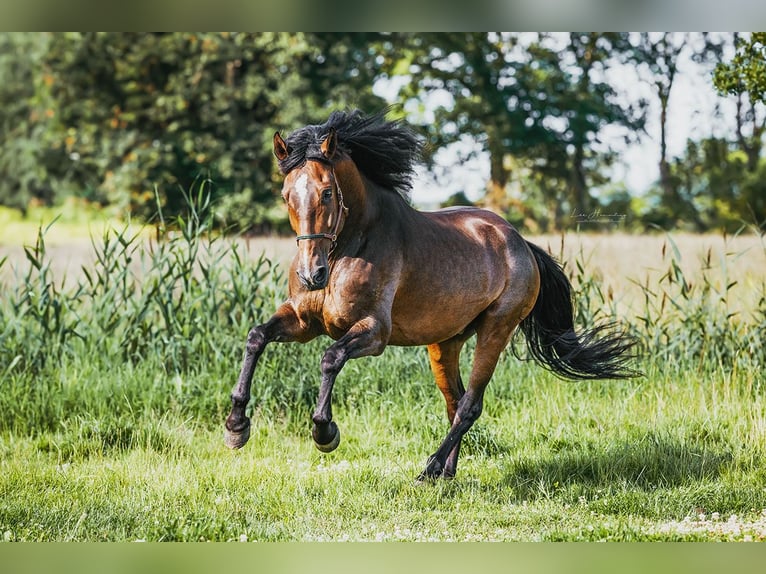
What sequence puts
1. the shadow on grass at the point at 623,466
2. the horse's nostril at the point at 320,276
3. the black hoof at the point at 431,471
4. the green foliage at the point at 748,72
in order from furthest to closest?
1. the green foliage at the point at 748,72
2. the shadow on grass at the point at 623,466
3. the black hoof at the point at 431,471
4. the horse's nostril at the point at 320,276

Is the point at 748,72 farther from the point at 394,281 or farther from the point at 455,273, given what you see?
the point at 394,281

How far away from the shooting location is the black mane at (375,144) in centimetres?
345

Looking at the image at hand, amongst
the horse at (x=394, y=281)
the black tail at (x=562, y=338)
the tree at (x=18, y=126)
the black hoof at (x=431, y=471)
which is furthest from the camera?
the tree at (x=18, y=126)

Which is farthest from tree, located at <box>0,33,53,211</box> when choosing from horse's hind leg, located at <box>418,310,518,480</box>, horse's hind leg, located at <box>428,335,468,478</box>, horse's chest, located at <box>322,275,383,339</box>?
horse's chest, located at <box>322,275,383,339</box>

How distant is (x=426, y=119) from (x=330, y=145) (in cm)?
860

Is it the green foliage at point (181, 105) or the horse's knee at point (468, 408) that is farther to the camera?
the green foliage at point (181, 105)

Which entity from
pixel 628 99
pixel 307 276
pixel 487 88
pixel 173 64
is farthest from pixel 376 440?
pixel 173 64

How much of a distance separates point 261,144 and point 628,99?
201 inches

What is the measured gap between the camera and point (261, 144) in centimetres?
1238

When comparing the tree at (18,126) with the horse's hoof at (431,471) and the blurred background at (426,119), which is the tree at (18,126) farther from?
the horse's hoof at (431,471)

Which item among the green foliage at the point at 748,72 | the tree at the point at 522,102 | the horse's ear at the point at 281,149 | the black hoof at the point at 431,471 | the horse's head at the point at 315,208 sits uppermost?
the tree at the point at 522,102

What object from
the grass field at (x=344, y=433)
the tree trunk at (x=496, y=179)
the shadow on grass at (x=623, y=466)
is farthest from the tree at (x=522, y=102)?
the shadow on grass at (x=623, y=466)

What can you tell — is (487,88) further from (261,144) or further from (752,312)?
(752,312)

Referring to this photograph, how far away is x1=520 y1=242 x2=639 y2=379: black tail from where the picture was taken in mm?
4301
